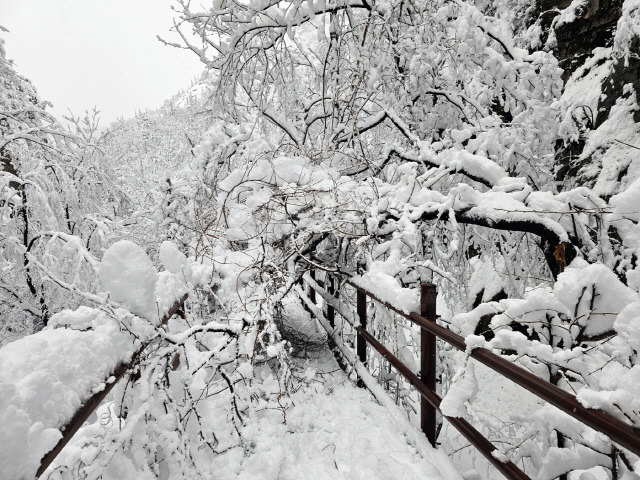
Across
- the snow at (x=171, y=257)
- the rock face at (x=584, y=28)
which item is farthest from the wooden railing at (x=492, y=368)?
the rock face at (x=584, y=28)

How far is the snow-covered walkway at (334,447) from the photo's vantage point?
2287mm

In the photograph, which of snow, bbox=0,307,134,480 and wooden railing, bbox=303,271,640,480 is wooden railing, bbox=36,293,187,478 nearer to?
snow, bbox=0,307,134,480

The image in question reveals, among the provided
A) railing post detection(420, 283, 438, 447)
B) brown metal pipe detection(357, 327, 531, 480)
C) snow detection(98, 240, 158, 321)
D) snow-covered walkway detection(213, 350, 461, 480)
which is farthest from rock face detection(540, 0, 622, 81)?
snow detection(98, 240, 158, 321)

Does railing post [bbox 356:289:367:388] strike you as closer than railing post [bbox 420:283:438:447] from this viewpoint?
No

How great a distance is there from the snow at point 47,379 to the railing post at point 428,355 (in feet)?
5.66

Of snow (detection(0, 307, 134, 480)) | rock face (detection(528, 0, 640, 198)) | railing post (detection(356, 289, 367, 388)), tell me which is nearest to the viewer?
snow (detection(0, 307, 134, 480))

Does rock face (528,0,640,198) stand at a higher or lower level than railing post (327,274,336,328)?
higher

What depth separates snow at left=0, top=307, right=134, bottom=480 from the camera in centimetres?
A: 98

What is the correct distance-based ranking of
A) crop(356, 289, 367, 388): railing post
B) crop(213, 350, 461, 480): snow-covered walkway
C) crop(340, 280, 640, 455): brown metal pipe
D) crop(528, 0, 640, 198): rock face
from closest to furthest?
crop(340, 280, 640, 455): brown metal pipe < crop(213, 350, 461, 480): snow-covered walkway < crop(356, 289, 367, 388): railing post < crop(528, 0, 640, 198): rock face

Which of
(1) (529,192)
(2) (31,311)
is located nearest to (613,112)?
(1) (529,192)

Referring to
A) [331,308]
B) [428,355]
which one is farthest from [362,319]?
[428,355]

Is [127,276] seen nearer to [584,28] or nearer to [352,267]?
[352,267]

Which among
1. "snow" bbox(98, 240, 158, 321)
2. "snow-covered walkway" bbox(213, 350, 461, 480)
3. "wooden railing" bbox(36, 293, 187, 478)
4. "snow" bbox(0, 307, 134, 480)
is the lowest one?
"snow-covered walkway" bbox(213, 350, 461, 480)

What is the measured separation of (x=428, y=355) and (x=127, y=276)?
6.22ft
